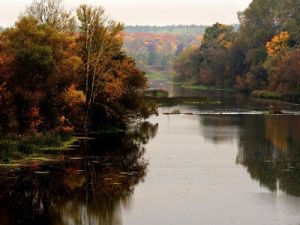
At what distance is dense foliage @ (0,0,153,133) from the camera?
2035 inches

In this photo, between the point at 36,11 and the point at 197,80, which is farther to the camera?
the point at 197,80

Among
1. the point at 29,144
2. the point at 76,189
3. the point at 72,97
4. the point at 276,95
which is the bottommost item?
the point at 76,189

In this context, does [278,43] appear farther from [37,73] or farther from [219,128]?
[37,73]

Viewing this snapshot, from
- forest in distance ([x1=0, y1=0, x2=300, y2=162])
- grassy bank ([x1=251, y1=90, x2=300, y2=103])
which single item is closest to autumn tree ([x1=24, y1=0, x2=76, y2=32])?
forest in distance ([x1=0, y1=0, x2=300, y2=162])

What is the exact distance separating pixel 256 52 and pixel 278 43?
6869mm

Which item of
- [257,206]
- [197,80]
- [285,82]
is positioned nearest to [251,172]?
[257,206]

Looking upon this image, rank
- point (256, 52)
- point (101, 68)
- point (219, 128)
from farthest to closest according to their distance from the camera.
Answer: point (256, 52) < point (219, 128) < point (101, 68)

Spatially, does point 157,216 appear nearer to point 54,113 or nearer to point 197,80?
point 54,113

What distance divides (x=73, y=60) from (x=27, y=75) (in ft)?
18.2

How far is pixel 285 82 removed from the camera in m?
122

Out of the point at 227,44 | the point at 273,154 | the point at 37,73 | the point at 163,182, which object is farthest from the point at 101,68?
the point at 227,44

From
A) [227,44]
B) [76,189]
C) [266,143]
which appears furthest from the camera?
[227,44]

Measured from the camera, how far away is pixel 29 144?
158 ft

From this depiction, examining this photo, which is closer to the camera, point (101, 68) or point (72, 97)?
point (72, 97)
